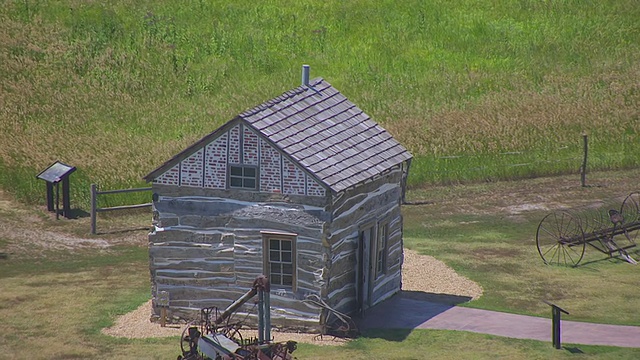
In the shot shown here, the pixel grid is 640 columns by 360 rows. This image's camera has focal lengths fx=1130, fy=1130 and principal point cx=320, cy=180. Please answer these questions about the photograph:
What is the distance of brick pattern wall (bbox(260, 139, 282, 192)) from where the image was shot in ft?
77.7

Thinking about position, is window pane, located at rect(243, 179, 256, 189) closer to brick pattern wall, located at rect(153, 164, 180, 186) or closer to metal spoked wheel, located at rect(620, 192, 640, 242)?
brick pattern wall, located at rect(153, 164, 180, 186)

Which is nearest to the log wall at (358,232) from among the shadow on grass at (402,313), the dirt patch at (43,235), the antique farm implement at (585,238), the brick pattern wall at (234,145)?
the shadow on grass at (402,313)

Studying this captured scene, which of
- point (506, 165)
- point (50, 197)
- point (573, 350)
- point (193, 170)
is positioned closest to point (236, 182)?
point (193, 170)

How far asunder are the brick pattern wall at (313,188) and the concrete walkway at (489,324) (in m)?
3.25

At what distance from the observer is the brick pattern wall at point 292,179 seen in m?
23.5

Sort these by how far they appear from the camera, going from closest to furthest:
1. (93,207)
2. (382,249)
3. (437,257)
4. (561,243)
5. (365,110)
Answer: (382,249)
(561,243)
(437,257)
(93,207)
(365,110)

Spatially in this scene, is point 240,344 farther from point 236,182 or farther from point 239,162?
point 239,162

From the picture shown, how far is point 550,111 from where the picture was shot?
43594 mm

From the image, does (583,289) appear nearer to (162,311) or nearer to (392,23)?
(162,311)

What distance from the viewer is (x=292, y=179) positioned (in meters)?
23.6

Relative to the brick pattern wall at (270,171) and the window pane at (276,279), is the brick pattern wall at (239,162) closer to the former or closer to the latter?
the brick pattern wall at (270,171)

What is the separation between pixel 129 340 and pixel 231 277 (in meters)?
2.52

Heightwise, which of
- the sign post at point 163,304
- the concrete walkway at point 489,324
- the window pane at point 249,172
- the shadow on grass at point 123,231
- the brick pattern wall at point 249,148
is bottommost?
the concrete walkway at point 489,324

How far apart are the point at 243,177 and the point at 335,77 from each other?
79.7 ft
